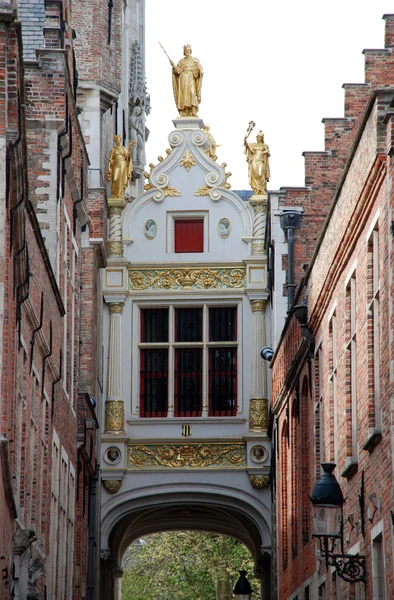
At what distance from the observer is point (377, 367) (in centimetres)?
1408

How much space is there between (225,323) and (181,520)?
6.38m

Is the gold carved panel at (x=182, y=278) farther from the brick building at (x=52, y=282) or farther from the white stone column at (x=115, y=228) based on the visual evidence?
the brick building at (x=52, y=282)

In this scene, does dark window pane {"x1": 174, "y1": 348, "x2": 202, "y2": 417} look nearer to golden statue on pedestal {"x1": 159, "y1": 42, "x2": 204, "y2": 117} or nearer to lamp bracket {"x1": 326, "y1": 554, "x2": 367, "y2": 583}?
golden statue on pedestal {"x1": 159, "y1": 42, "x2": 204, "y2": 117}

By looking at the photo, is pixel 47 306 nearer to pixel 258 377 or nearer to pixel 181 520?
pixel 258 377

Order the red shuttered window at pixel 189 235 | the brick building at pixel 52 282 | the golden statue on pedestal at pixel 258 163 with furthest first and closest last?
the red shuttered window at pixel 189 235, the golden statue on pedestal at pixel 258 163, the brick building at pixel 52 282

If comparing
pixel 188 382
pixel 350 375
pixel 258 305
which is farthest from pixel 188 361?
pixel 350 375

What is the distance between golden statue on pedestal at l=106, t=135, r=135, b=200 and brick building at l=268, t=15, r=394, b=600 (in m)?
6.56

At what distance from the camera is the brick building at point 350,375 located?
13.2 m

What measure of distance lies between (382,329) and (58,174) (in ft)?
33.5

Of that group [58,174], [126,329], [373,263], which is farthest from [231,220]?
[373,263]

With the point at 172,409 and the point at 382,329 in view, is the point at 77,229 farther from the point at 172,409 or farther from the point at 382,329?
the point at 382,329

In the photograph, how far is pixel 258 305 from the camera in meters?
33.2

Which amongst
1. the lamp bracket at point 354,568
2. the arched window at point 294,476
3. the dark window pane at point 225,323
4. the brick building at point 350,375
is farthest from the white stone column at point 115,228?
the lamp bracket at point 354,568

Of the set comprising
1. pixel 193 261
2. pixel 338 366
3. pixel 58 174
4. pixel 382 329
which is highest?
pixel 193 261
